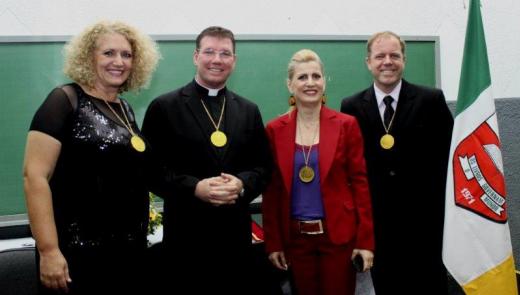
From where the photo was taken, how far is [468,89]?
2.62m

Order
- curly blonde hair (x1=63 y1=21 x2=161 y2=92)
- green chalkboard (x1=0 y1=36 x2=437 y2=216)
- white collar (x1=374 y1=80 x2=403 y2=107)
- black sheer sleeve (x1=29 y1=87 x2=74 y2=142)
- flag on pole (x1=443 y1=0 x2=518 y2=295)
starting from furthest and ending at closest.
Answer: green chalkboard (x1=0 y1=36 x2=437 y2=216) < white collar (x1=374 y1=80 x2=403 y2=107) < flag on pole (x1=443 y1=0 x2=518 y2=295) < curly blonde hair (x1=63 y1=21 x2=161 y2=92) < black sheer sleeve (x1=29 y1=87 x2=74 y2=142)

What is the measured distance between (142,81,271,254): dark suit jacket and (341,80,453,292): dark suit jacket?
0.67 m

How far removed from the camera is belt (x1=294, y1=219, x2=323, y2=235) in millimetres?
2199

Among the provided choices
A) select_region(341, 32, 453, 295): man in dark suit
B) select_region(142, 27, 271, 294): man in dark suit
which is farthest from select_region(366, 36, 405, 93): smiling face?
select_region(142, 27, 271, 294): man in dark suit

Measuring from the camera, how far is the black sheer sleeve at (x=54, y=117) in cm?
171

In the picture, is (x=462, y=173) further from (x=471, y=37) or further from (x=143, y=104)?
(x=143, y=104)

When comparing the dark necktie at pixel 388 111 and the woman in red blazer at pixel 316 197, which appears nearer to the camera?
the woman in red blazer at pixel 316 197

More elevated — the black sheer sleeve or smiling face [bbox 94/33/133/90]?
smiling face [bbox 94/33/133/90]

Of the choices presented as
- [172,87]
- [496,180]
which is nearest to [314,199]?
[496,180]

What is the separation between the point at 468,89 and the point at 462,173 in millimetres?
468

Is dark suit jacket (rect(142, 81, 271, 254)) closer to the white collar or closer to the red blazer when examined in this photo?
the red blazer

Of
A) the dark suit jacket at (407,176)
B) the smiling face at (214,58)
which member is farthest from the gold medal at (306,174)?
the smiling face at (214,58)

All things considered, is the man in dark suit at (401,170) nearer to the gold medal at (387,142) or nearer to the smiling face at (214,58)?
the gold medal at (387,142)

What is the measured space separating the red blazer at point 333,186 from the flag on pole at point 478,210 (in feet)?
1.84
